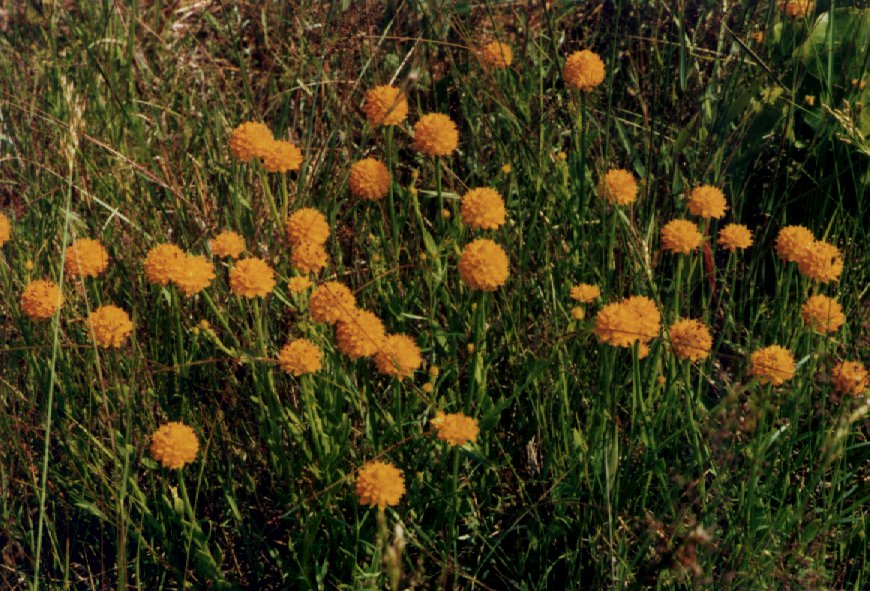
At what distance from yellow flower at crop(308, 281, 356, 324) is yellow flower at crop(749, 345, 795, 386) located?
67 centimetres

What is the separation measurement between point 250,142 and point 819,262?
1.11m

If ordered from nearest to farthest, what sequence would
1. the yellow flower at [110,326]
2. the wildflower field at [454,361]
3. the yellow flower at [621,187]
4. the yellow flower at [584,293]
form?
1. the wildflower field at [454,361]
2. the yellow flower at [110,326]
3. the yellow flower at [584,293]
4. the yellow flower at [621,187]

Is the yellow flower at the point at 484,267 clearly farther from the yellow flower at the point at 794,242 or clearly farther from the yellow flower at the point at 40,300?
the yellow flower at the point at 40,300

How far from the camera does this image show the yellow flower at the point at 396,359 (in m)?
1.56

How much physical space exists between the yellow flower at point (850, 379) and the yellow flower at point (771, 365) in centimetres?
7

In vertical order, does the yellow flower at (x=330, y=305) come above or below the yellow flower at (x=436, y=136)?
below

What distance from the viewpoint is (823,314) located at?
170 centimetres

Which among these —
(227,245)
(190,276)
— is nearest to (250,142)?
→ (227,245)

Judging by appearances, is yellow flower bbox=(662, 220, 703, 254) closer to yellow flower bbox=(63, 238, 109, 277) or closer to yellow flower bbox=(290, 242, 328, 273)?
yellow flower bbox=(290, 242, 328, 273)

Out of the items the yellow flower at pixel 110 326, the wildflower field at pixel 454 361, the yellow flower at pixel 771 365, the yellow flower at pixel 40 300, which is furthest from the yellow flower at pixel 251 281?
the yellow flower at pixel 771 365

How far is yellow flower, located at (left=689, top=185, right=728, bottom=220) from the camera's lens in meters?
1.86

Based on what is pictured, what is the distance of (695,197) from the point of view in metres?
1.88

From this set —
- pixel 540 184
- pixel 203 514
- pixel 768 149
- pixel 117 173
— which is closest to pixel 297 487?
pixel 203 514

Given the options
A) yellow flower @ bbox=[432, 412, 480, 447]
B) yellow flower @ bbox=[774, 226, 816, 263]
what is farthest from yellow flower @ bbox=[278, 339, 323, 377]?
yellow flower @ bbox=[774, 226, 816, 263]
